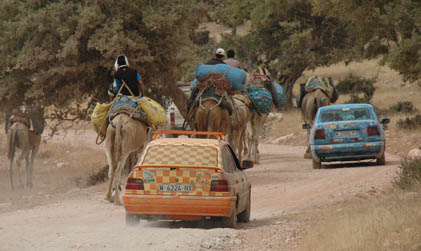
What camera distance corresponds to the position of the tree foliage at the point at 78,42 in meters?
21.9

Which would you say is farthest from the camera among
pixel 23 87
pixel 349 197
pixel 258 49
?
pixel 258 49

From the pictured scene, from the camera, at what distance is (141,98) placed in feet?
56.1

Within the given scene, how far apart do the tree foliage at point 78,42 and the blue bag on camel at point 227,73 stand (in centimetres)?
396

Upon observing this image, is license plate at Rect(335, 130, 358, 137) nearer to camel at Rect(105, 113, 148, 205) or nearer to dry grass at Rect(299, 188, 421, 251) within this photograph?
camel at Rect(105, 113, 148, 205)

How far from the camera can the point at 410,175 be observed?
55.1 feet

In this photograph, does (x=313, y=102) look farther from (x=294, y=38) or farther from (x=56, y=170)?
(x=294, y=38)

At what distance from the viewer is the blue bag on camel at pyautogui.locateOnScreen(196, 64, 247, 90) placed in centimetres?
1831

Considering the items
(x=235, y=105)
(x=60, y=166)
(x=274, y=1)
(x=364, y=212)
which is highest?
(x=274, y=1)

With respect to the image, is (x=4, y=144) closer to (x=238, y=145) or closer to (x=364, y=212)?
(x=238, y=145)

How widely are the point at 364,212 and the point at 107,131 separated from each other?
6.03 meters

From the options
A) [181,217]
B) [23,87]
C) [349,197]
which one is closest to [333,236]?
[181,217]

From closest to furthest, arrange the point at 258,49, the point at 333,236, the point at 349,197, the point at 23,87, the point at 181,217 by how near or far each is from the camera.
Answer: the point at 333,236, the point at 181,217, the point at 349,197, the point at 23,87, the point at 258,49

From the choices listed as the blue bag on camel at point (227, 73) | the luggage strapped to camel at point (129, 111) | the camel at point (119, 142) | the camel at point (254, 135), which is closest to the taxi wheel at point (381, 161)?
the camel at point (254, 135)

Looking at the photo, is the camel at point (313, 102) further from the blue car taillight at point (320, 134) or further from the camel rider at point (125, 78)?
the camel rider at point (125, 78)
